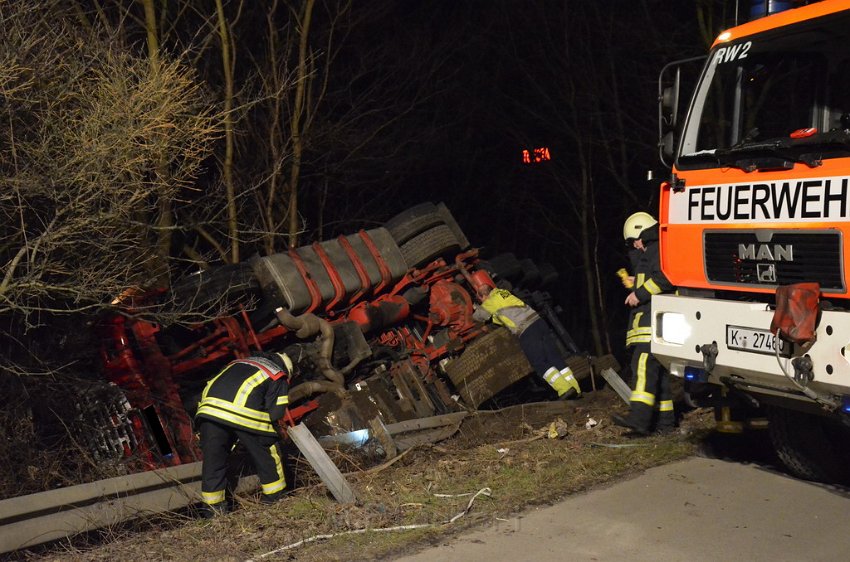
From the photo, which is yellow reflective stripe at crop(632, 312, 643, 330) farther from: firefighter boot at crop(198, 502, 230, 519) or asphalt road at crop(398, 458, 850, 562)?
firefighter boot at crop(198, 502, 230, 519)

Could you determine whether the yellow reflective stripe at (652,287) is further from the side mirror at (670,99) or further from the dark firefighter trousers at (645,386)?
the side mirror at (670,99)

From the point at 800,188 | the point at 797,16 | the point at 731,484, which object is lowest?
the point at 731,484

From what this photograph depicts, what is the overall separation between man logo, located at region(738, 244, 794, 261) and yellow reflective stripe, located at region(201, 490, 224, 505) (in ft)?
11.4

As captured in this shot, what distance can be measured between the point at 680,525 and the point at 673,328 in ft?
4.09

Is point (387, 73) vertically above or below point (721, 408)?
above

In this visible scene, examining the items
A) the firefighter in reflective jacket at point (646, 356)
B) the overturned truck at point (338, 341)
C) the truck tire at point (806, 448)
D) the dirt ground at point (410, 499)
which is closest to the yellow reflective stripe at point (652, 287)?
the firefighter in reflective jacket at point (646, 356)

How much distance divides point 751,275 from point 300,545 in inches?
113

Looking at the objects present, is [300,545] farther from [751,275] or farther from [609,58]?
[609,58]

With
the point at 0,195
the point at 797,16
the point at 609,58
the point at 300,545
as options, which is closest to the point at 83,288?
the point at 0,195

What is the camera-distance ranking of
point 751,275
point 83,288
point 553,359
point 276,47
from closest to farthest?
point 751,275 < point 83,288 < point 553,359 < point 276,47

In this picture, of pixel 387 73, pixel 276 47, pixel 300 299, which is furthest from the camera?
pixel 387 73

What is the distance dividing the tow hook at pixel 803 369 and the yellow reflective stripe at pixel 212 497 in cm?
347

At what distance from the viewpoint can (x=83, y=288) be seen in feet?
20.1

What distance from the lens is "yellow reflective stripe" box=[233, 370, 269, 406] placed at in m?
6.04
